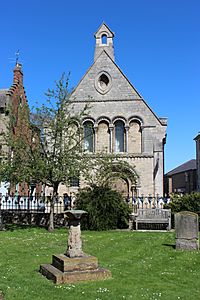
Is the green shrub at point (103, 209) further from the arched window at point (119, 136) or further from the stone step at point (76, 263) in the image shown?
the arched window at point (119, 136)

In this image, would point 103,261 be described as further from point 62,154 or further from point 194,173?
point 194,173

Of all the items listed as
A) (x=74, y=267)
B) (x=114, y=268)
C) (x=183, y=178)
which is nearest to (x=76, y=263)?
(x=74, y=267)

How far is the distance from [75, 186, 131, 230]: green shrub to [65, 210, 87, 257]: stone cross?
9427 millimetres

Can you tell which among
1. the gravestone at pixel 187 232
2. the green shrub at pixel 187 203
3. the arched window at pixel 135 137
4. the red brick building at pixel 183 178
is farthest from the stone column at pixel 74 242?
the red brick building at pixel 183 178

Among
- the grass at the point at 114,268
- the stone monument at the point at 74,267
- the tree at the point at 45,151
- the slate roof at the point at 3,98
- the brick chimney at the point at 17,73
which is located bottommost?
the grass at the point at 114,268

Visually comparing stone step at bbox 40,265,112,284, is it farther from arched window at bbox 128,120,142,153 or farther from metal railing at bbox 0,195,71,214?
arched window at bbox 128,120,142,153

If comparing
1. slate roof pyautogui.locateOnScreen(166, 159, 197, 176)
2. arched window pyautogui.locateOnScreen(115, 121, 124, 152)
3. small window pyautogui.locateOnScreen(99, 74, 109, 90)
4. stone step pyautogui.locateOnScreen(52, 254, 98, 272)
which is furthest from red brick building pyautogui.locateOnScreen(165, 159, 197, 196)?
stone step pyautogui.locateOnScreen(52, 254, 98, 272)

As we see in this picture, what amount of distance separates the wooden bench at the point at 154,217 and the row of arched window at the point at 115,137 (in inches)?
373

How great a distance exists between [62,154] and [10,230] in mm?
5121

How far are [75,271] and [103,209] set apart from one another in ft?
35.0

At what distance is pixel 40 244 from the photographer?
1522 centimetres

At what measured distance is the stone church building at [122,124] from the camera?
29.9 metres

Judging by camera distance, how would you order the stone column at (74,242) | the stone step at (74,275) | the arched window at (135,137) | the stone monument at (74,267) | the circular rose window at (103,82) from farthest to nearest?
the circular rose window at (103,82)
the arched window at (135,137)
the stone column at (74,242)
the stone monument at (74,267)
the stone step at (74,275)

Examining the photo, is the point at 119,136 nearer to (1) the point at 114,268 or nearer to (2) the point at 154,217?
(2) the point at 154,217
